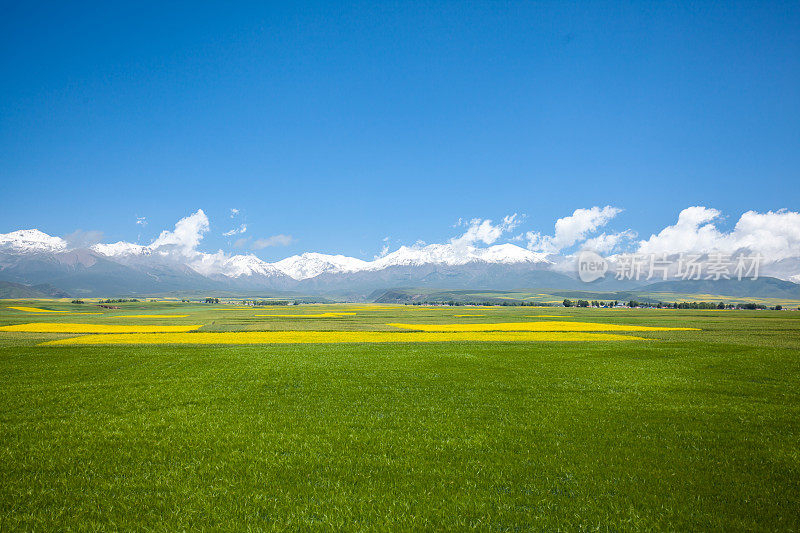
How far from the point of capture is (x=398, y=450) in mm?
12375

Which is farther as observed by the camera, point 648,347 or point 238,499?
point 648,347

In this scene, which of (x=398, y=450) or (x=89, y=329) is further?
(x=89, y=329)

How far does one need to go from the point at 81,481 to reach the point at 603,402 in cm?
1965

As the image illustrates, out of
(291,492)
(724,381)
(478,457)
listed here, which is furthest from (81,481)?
(724,381)

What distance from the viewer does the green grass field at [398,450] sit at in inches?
346

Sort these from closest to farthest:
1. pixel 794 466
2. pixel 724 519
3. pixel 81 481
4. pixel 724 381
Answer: pixel 724 519 → pixel 81 481 → pixel 794 466 → pixel 724 381

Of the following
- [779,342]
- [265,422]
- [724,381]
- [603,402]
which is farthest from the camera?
[779,342]

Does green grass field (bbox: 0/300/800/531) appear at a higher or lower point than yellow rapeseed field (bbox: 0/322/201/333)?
higher

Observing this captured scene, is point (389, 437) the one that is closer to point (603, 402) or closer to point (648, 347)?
point (603, 402)

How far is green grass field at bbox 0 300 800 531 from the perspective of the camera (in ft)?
28.8

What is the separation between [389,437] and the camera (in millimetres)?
13523

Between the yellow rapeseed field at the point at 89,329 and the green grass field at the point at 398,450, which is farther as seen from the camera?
the yellow rapeseed field at the point at 89,329

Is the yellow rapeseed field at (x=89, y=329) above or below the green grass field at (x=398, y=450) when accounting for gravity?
below

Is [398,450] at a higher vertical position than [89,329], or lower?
higher
